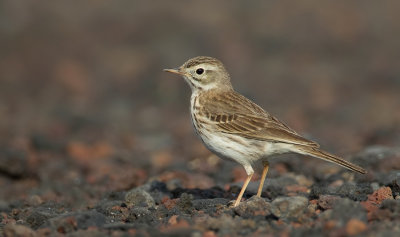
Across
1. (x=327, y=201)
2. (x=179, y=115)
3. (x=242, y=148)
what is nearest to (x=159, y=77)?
(x=179, y=115)

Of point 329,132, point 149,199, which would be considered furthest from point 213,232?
point 329,132

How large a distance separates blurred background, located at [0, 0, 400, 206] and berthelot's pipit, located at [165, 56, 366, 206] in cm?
225

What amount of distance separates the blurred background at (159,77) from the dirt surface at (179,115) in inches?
2.0

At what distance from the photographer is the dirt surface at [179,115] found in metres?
7.18

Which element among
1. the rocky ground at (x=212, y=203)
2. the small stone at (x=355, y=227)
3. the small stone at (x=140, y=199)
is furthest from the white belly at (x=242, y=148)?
the small stone at (x=355, y=227)

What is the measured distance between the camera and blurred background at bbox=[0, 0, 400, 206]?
13.5 meters

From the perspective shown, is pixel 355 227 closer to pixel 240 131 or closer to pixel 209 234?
pixel 209 234

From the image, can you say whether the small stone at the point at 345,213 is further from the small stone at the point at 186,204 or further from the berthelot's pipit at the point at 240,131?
the small stone at the point at 186,204

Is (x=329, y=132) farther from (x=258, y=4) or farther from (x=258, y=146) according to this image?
(x=258, y=4)

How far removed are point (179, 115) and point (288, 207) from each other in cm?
1152

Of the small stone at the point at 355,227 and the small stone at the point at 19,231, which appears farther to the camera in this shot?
the small stone at the point at 19,231

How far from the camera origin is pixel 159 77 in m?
20.3

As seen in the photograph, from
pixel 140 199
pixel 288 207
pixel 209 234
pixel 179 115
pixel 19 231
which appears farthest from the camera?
pixel 179 115

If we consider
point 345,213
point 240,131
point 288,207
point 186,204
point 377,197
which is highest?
point 240,131
